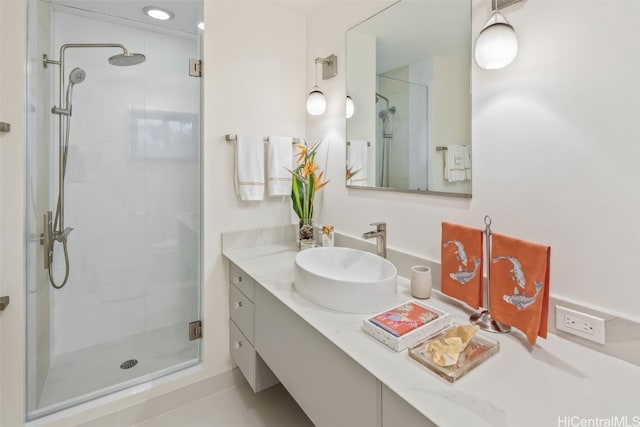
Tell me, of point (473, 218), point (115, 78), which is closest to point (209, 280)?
point (115, 78)

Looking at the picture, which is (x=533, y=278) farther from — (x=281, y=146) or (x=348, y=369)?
(x=281, y=146)

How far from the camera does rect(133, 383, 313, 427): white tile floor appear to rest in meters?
1.61

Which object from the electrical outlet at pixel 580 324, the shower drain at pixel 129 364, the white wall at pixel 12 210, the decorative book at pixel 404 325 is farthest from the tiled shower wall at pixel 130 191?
the electrical outlet at pixel 580 324

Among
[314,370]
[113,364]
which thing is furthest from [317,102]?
[113,364]

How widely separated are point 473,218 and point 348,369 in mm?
724

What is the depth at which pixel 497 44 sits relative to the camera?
967 millimetres

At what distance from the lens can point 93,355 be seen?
1.79 m

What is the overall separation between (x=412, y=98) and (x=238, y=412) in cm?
186

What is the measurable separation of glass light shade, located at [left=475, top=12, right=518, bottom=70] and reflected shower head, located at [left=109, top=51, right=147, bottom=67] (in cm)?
176

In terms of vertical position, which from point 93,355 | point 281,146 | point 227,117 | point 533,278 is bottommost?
point 93,355

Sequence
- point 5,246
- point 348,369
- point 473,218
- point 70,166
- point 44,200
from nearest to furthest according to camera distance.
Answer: point 348,369 → point 473,218 → point 5,246 → point 44,200 → point 70,166

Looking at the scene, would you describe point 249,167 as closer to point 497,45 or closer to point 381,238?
point 381,238

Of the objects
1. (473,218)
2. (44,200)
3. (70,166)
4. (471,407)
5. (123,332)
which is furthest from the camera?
(123,332)

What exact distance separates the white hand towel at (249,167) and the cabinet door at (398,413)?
4.30ft
